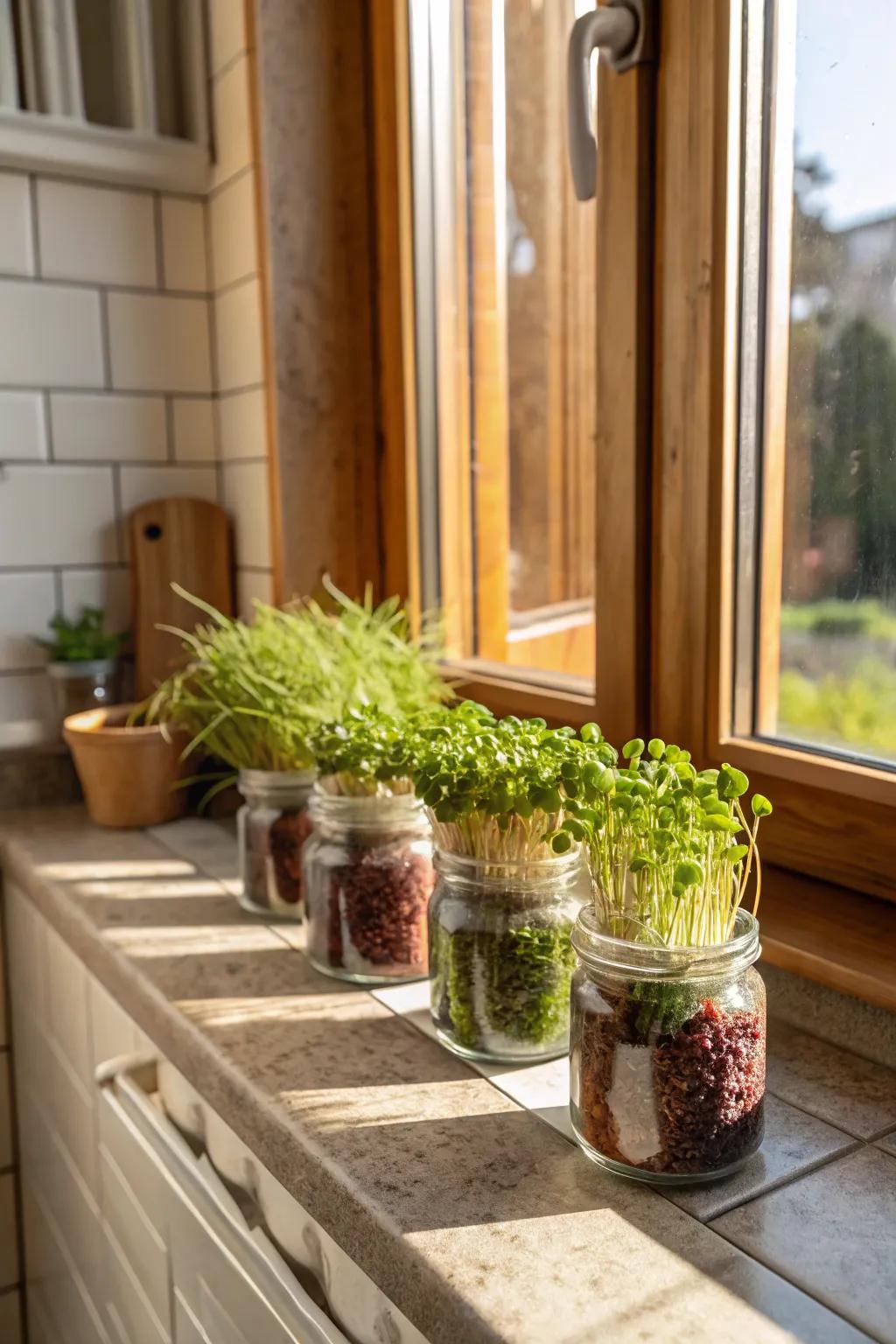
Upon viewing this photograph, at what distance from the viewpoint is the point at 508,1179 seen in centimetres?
64

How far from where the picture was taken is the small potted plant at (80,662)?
1.39 meters

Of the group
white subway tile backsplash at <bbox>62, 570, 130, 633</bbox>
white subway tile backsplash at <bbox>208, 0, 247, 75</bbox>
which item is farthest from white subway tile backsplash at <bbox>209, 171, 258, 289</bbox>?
white subway tile backsplash at <bbox>62, 570, 130, 633</bbox>

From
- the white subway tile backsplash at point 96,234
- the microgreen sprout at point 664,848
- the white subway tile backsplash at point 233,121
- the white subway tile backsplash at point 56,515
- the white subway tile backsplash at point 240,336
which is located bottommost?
the microgreen sprout at point 664,848

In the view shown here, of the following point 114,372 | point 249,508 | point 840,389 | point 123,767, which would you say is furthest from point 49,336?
point 840,389

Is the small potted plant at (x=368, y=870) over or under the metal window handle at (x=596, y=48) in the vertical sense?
under

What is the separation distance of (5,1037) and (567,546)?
2.90 ft

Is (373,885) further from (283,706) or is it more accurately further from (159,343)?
(159,343)

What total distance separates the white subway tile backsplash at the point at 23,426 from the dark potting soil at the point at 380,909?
77 cm

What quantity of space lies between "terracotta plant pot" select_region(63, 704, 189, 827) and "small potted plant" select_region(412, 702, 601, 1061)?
0.64m

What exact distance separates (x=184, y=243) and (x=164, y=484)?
1.01 ft

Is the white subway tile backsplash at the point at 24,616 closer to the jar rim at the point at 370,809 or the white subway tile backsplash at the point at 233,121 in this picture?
the white subway tile backsplash at the point at 233,121

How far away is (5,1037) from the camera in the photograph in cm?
137

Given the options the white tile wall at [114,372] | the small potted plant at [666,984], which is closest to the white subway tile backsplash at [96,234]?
the white tile wall at [114,372]

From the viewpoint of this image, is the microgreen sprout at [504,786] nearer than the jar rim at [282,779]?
Yes
